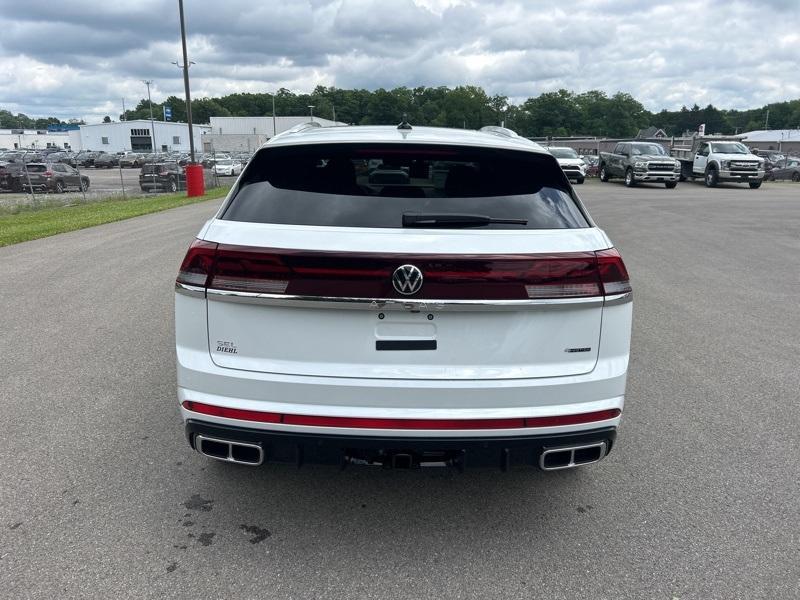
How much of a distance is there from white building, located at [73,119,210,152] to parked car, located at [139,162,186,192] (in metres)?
91.1

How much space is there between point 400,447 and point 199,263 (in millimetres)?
1183

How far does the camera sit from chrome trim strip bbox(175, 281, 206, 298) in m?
2.81

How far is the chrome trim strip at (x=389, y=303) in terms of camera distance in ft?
8.74

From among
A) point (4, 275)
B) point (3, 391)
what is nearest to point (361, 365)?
point (3, 391)

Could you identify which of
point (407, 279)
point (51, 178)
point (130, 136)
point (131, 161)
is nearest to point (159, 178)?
point (51, 178)

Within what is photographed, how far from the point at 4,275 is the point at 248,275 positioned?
27.1 feet

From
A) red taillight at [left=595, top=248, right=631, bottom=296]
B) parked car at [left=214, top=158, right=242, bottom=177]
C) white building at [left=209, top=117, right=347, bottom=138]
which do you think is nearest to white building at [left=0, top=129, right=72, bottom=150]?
white building at [left=209, top=117, right=347, bottom=138]

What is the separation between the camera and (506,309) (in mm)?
2723

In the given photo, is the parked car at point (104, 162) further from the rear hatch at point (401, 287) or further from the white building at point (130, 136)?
the rear hatch at point (401, 287)

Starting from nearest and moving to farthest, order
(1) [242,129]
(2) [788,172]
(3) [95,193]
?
(3) [95,193], (2) [788,172], (1) [242,129]

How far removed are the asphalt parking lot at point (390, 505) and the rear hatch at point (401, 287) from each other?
0.89 meters

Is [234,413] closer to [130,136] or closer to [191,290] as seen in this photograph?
[191,290]

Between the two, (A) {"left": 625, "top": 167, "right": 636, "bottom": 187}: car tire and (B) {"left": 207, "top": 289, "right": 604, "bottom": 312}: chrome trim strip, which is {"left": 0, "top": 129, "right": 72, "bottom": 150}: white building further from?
(B) {"left": 207, "top": 289, "right": 604, "bottom": 312}: chrome trim strip

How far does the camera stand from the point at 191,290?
2840 mm
